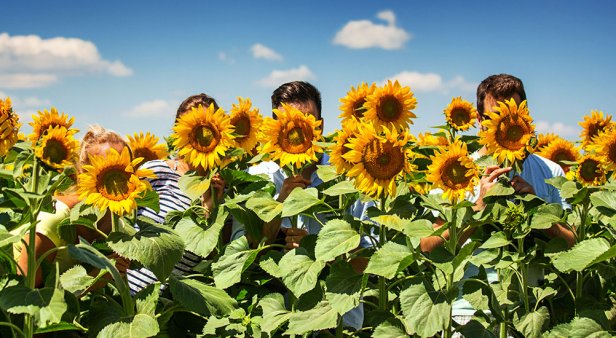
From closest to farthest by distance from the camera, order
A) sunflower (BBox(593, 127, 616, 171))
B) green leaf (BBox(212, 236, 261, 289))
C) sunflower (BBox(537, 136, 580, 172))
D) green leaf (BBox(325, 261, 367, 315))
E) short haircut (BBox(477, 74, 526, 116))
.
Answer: green leaf (BBox(325, 261, 367, 315)), green leaf (BBox(212, 236, 261, 289)), sunflower (BBox(593, 127, 616, 171)), short haircut (BBox(477, 74, 526, 116)), sunflower (BBox(537, 136, 580, 172))

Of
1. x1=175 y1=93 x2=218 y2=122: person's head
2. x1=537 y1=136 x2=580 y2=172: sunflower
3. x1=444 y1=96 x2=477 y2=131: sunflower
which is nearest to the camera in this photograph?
→ x1=175 y1=93 x2=218 y2=122: person's head

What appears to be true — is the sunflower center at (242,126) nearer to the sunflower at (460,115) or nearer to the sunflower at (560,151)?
the sunflower at (460,115)

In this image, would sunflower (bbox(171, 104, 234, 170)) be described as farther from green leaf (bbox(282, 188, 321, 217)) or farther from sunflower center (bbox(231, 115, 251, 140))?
green leaf (bbox(282, 188, 321, 217))

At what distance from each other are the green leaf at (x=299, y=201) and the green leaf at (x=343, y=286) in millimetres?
247

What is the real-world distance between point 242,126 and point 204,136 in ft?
0.89

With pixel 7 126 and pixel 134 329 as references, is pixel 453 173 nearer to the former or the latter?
pixel 134 329

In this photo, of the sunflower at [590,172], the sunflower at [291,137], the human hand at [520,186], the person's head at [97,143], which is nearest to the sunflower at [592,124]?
the sunflower at [590,172]

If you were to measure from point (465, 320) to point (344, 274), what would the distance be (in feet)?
3.44

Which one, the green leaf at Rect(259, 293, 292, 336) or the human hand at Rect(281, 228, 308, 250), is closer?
the green leaf at Rect(259, 293, 292, 336)

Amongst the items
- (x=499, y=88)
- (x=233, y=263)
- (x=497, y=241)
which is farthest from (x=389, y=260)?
(x=499, y=88)

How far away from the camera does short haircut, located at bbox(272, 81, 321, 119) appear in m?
3.82

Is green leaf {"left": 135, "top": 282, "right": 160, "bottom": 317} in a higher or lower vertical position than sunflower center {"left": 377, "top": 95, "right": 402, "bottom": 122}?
lower

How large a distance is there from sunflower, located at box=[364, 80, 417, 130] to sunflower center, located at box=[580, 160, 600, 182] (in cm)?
112

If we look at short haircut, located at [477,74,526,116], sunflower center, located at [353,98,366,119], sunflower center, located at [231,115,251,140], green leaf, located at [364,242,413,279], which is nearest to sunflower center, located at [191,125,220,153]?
sunflower center, located at [231,115,251,140]
